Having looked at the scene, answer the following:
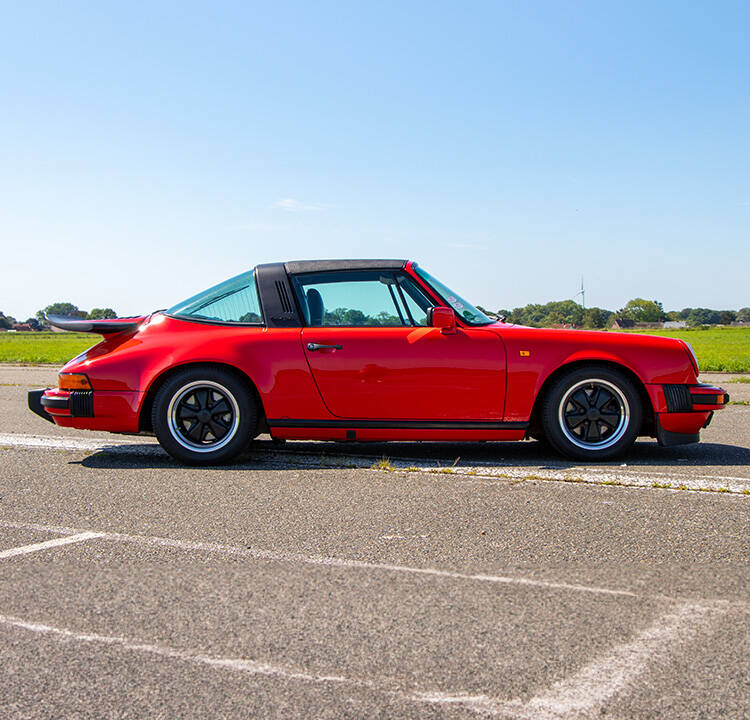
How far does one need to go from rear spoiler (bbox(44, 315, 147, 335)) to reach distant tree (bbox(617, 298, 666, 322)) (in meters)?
138

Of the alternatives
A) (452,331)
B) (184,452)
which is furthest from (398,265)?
(184,452)

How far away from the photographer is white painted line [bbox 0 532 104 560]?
3.57 meters

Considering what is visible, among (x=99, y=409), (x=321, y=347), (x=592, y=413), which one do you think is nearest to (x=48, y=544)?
(x=99, y=409)

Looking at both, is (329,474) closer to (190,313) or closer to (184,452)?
(184,452)

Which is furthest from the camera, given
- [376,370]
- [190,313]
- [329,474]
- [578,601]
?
[190,313]

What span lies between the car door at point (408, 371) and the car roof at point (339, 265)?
51 cm

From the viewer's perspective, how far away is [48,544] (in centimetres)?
371

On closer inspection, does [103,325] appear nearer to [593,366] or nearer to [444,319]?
[444,319]

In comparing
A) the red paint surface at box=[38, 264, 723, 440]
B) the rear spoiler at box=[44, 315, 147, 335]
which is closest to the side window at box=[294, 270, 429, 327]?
the red paint surface at box=[38, 264, 723, 440]

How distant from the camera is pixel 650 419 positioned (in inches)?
231

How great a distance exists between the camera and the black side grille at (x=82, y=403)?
5.94m

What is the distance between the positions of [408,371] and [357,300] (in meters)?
0.72

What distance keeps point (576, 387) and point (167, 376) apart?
2.99 metres

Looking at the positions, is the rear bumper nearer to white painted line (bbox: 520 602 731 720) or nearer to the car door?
the car door
